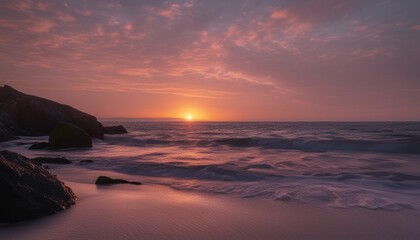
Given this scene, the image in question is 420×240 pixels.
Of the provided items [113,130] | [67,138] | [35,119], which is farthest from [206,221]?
[113,130]

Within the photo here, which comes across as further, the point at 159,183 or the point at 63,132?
the point at 63,132

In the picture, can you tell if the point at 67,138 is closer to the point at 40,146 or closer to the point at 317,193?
the point at 40,146

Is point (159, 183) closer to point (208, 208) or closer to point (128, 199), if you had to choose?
point (128, 199)

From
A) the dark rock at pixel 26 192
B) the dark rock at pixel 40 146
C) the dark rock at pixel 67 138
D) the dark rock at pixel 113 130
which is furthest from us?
the dark rock at pixel 113 130

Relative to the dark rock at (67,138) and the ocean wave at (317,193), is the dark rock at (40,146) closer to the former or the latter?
the dark rock at (67,138)

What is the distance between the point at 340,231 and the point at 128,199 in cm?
359

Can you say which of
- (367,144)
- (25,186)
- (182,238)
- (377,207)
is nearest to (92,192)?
(25,186)

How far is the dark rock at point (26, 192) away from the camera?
14.0 feet

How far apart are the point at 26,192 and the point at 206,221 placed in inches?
105

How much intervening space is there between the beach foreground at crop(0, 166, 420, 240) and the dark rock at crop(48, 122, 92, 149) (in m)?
12.6

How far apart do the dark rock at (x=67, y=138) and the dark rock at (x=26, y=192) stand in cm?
1297

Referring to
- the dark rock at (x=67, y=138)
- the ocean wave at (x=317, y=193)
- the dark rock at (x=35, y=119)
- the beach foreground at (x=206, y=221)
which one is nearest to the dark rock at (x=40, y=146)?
the dark rock at (x=67, y=138)

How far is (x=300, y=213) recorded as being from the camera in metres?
4.99

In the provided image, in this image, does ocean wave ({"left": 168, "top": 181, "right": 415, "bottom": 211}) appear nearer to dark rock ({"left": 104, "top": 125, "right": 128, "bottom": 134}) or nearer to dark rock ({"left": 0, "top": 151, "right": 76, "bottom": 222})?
dark rock ({"left": 0, "top": 151, "right": 76, "bottom": 222})
